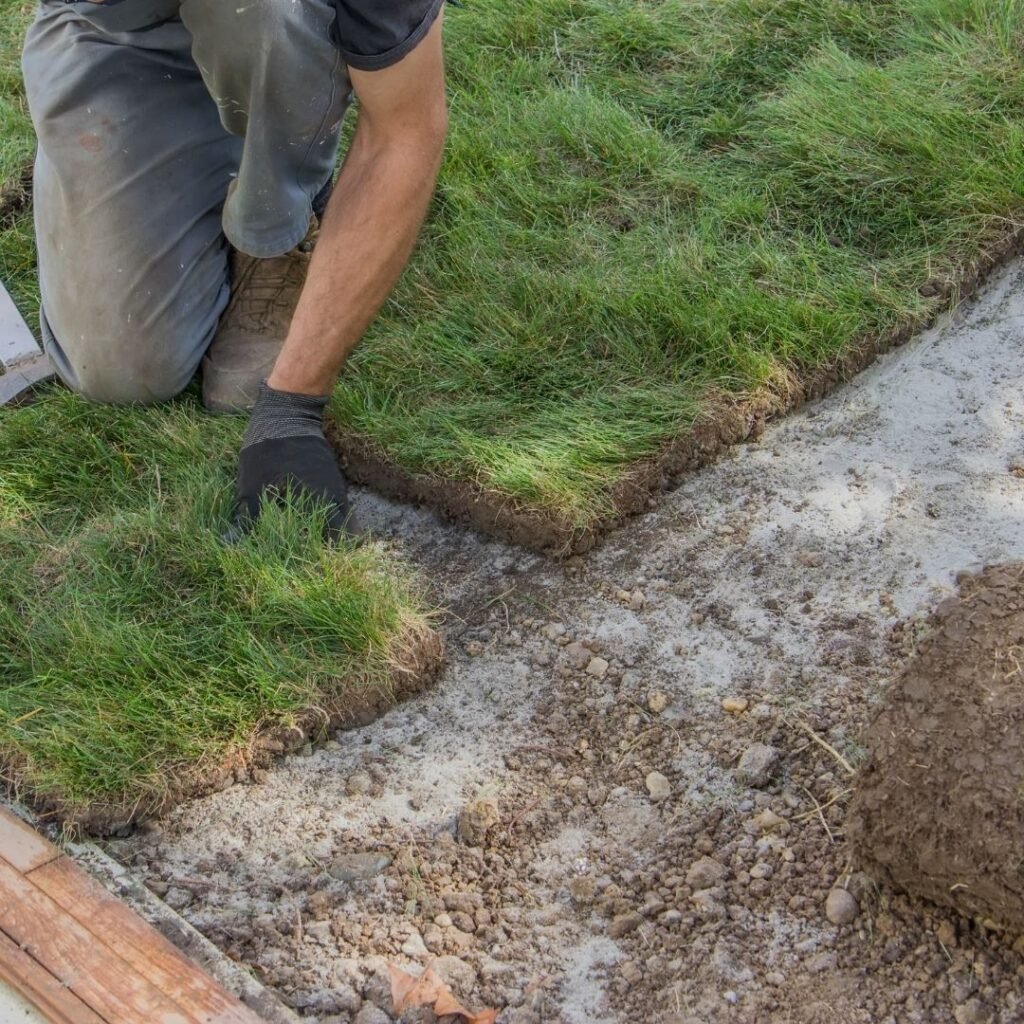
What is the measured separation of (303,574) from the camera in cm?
257

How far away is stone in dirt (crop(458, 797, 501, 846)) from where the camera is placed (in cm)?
Result: 220

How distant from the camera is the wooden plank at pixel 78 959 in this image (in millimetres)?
1791

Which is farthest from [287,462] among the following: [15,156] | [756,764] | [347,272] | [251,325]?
[15,156]

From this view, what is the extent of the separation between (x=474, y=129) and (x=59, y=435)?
58.2 inches

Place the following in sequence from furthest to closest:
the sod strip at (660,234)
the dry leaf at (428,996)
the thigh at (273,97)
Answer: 1. the sod strip at (660,234)
2. the thigh at (273,97)
3. the dry leaf at (428,996)

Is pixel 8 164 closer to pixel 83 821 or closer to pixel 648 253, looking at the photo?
pixel 648 253

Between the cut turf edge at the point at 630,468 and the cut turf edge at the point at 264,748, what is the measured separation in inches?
14.3

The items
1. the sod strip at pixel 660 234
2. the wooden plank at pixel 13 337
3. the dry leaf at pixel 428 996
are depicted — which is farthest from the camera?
the wooden plank at pixel 13 337

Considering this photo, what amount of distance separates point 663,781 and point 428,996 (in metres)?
0.56

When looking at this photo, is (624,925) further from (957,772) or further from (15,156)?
(15,156)

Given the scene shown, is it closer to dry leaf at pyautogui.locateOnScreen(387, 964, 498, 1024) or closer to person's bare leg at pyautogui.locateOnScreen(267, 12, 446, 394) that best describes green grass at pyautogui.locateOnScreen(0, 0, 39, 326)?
person's bare leg at pyautogui.locateOnScreen(267, 12, 446, 394)

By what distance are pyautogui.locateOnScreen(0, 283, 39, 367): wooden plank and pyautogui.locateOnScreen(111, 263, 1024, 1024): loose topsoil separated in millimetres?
1104

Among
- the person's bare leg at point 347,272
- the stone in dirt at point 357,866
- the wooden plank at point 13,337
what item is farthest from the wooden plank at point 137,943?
the wooden plank at point 13,337

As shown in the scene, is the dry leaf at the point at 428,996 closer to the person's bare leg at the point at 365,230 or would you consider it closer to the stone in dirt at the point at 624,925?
the stone in dirt at the point at 624,925
